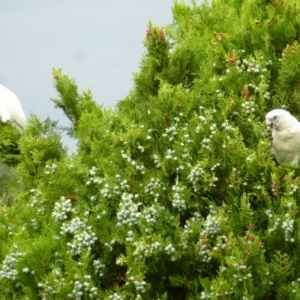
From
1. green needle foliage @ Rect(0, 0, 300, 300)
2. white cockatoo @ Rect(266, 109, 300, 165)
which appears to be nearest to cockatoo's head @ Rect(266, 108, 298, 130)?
white cockatoo @ Rect(266, 109, 300, 165)

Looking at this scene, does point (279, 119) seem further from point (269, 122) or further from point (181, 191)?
point (181, 191)

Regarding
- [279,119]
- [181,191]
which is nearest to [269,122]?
[279,119]

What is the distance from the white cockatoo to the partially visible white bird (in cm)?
580

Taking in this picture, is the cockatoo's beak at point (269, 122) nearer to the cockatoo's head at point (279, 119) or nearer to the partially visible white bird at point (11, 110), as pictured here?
the cockatoo's head at point (279, 119)

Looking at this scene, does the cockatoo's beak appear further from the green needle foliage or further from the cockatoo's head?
the green needle foliage

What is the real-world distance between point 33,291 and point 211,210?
1608 millimetres

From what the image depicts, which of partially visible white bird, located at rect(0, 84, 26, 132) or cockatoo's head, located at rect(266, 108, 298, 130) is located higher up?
partially visible white bird, located at rect(0, 84, 26, 132)

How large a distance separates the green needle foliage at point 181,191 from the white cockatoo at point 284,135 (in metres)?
0.10

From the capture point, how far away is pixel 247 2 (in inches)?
305

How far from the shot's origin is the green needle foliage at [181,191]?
636 centimetres

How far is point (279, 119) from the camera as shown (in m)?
6.50

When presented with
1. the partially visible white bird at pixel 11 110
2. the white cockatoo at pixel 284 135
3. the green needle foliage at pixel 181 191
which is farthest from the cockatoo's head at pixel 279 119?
the partially visible white bird at pixel 11 110

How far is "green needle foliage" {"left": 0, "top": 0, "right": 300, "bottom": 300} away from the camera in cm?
636

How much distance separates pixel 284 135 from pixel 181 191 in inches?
34.7
